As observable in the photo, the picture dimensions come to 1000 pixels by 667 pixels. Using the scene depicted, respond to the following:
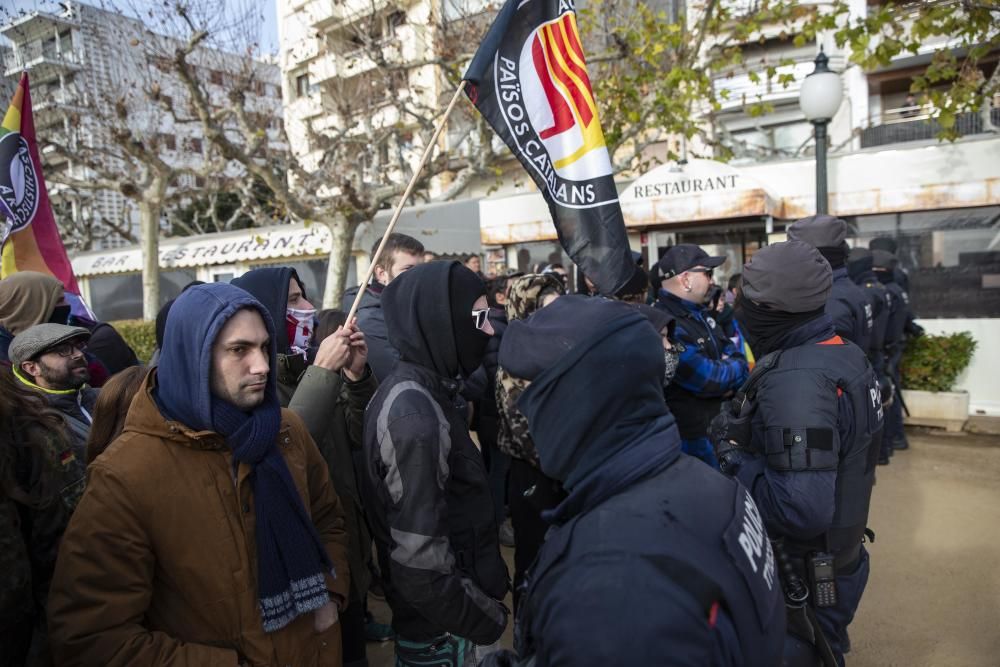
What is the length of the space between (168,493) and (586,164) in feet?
7.53

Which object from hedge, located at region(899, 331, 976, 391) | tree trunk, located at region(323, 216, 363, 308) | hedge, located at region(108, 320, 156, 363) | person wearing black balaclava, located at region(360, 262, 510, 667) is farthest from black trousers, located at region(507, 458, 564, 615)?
hedge, located at region(108, 320, 156, 363)

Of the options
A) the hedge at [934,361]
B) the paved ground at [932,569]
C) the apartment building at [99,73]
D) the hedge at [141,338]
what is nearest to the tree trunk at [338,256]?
the apartment building at [99,73]

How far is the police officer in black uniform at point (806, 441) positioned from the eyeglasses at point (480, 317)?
40.0 inches

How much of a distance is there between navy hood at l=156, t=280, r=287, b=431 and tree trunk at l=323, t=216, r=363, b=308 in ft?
28.0

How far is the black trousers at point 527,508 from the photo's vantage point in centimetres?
248

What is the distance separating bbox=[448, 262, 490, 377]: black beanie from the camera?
2314 mm

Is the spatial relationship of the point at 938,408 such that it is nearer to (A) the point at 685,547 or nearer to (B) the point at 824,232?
(B) the point at 824,232

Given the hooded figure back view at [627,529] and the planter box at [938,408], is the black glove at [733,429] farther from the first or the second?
the planter box at [938,408]

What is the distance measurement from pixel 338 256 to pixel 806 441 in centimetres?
919

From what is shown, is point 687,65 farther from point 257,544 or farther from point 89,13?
point 89,13

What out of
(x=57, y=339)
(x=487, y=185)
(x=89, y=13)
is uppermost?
(x=89, y=13)

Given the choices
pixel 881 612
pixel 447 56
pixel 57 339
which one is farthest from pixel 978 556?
pixel 447 56

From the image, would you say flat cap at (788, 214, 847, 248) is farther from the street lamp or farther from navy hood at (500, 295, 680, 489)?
navy hood at (500, 295, 680, 489)

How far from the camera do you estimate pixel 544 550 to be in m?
1.16
